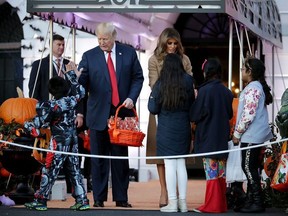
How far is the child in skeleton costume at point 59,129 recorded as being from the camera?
11.0 metres

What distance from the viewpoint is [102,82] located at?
37.8ft

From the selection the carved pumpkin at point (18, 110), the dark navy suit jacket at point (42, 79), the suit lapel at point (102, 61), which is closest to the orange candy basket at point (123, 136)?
the suit lapel at point (102, 61)

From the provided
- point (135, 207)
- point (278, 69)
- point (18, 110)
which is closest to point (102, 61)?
point (18, 110)

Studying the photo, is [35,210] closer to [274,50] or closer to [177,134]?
[177,134]

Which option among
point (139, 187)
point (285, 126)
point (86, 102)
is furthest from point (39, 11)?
point (139, 187)

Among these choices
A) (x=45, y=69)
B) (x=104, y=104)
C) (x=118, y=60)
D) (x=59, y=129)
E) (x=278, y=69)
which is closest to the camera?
(x=59, y=129)

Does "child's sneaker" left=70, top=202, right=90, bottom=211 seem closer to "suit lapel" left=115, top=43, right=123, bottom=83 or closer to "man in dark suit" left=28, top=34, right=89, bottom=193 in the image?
"suit lapel" left=115, top=43, right=123, bottom=83

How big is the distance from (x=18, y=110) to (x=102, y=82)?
1.53 metres

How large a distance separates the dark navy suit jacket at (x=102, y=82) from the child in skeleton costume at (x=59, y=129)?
1.29 feet

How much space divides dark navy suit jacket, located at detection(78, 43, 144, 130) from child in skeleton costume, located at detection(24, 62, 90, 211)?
0.39 m

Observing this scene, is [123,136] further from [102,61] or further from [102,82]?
[102,61]

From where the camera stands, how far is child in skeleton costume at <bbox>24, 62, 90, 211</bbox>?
11.0m

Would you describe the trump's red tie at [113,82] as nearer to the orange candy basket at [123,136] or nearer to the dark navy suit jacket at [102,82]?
the dark navy suit jacket at [102,82]

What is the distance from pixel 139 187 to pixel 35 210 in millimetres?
4495
